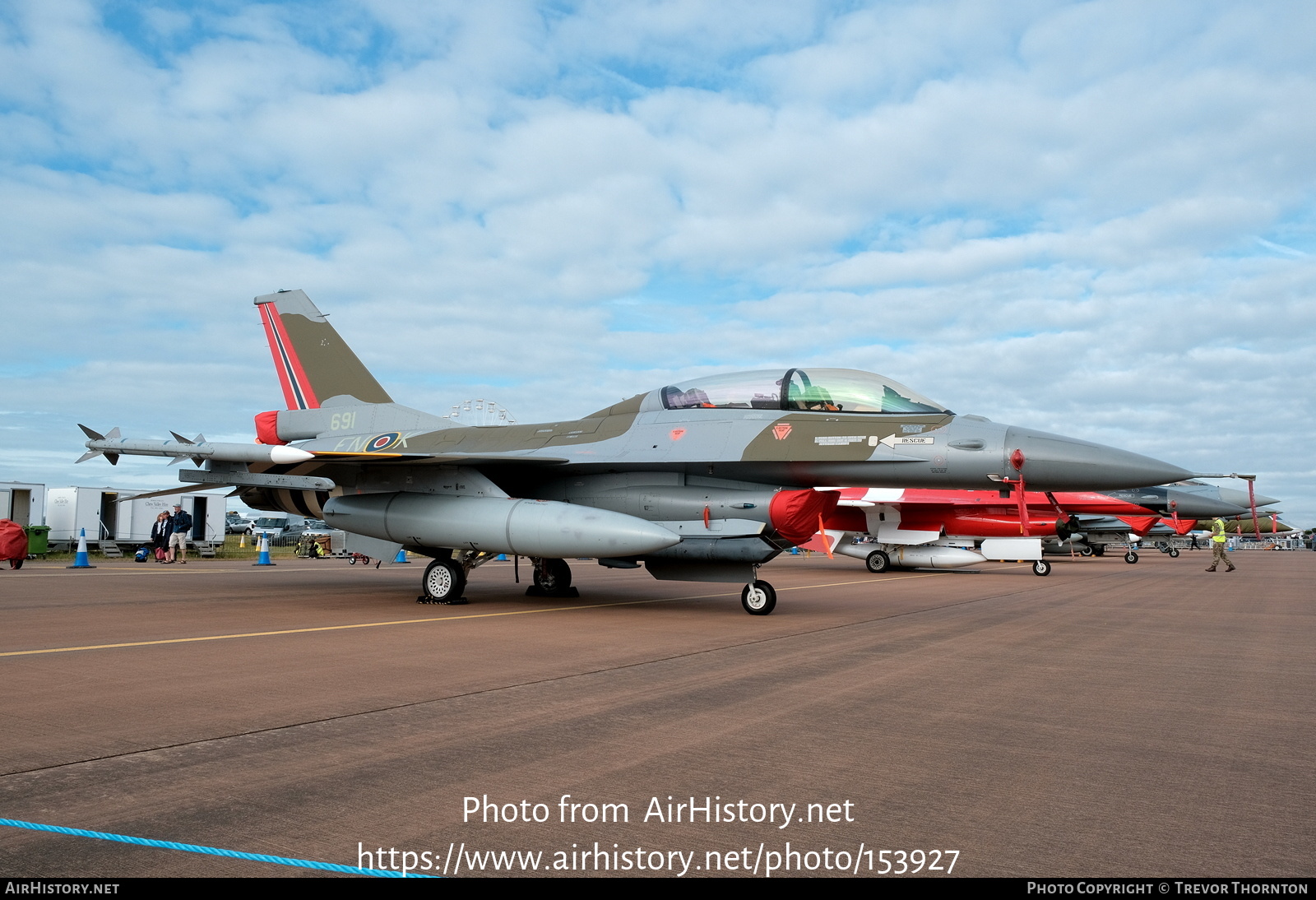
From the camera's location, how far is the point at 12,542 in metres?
16.7

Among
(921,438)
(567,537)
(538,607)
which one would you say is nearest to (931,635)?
(921,438)

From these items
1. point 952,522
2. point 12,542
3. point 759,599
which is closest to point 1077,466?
point 759,599

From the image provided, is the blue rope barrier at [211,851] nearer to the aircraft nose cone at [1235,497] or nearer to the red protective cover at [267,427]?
the red protective cover at [267,427]

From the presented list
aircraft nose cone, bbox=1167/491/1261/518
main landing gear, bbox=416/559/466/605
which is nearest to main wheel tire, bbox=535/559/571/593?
main landing gear, bbox=416/559/466/605

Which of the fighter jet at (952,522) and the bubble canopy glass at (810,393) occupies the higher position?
the bubble canopy glass at (810,393)

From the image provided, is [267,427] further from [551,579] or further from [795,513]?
[795,513]

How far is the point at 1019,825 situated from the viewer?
8.82 feet

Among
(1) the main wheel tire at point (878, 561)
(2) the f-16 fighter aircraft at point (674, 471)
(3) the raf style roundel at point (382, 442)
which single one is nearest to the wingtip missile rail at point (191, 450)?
(2) the f-16 fighter aircraft at point (674, 471)

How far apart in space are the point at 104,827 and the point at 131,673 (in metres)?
3.13

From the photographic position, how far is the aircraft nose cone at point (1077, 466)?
805 cm

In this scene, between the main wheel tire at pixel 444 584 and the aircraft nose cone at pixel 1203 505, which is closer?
the main wheel tire at pixel 444 584

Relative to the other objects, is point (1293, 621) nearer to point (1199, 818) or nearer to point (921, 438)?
point (921, 438)

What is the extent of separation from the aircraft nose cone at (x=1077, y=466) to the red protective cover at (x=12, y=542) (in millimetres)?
18175

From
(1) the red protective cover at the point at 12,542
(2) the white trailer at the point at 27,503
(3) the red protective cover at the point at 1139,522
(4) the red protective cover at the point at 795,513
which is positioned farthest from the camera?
(3) the red protective cover at the point at 1139,522
